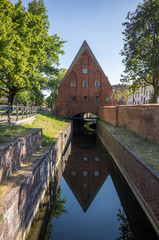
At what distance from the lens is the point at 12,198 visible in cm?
424

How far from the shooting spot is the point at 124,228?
21.1ft

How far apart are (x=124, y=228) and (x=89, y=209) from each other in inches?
79.0

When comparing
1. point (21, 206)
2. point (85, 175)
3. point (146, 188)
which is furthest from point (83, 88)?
point (21, 206)

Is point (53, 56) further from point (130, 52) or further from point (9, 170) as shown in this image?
point (9, 170)

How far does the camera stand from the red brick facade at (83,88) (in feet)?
99.1

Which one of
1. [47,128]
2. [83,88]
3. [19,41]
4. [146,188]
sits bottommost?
[146,188]

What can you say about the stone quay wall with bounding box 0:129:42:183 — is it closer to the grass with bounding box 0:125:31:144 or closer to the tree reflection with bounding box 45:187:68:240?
the grass with bounding box 0:125:31:144

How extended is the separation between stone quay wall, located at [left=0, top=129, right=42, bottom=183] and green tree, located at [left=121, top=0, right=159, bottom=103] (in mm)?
13101

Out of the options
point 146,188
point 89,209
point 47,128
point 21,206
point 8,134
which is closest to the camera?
point 21,206

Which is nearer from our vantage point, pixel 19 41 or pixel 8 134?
pixel 8 134

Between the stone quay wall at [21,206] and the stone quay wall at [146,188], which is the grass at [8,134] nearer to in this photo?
the stone quay wall at [21,206]

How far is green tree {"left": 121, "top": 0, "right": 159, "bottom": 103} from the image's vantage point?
1518cm

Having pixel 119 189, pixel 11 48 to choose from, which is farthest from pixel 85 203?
Result: pixel 11 48

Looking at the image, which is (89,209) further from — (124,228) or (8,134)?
(8,134)
